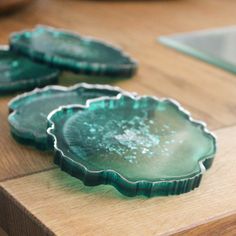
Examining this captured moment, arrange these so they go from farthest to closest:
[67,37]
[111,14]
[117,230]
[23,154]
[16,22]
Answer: [111,14] → [16,22] → [67,37] → [23,154] → [117,230]

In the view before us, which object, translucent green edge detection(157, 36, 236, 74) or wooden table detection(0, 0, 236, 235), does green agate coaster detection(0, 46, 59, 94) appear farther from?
translucent green edge detection(157, 36, 236, 74)

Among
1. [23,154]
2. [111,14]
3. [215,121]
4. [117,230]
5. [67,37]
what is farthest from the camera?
[111,14]

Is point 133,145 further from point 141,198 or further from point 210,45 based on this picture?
point 210,45

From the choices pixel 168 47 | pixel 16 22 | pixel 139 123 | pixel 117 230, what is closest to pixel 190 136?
pixel 139 123

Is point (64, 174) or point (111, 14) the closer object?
point (64, 174)

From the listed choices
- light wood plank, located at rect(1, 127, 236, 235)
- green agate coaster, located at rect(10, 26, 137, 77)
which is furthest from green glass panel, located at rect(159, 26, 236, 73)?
light wood plank, located at rect(1, 127, 236, 235)

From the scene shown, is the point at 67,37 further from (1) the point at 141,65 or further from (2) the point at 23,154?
(2) the point at 23,154

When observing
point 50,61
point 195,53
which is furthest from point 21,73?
point 195,53
